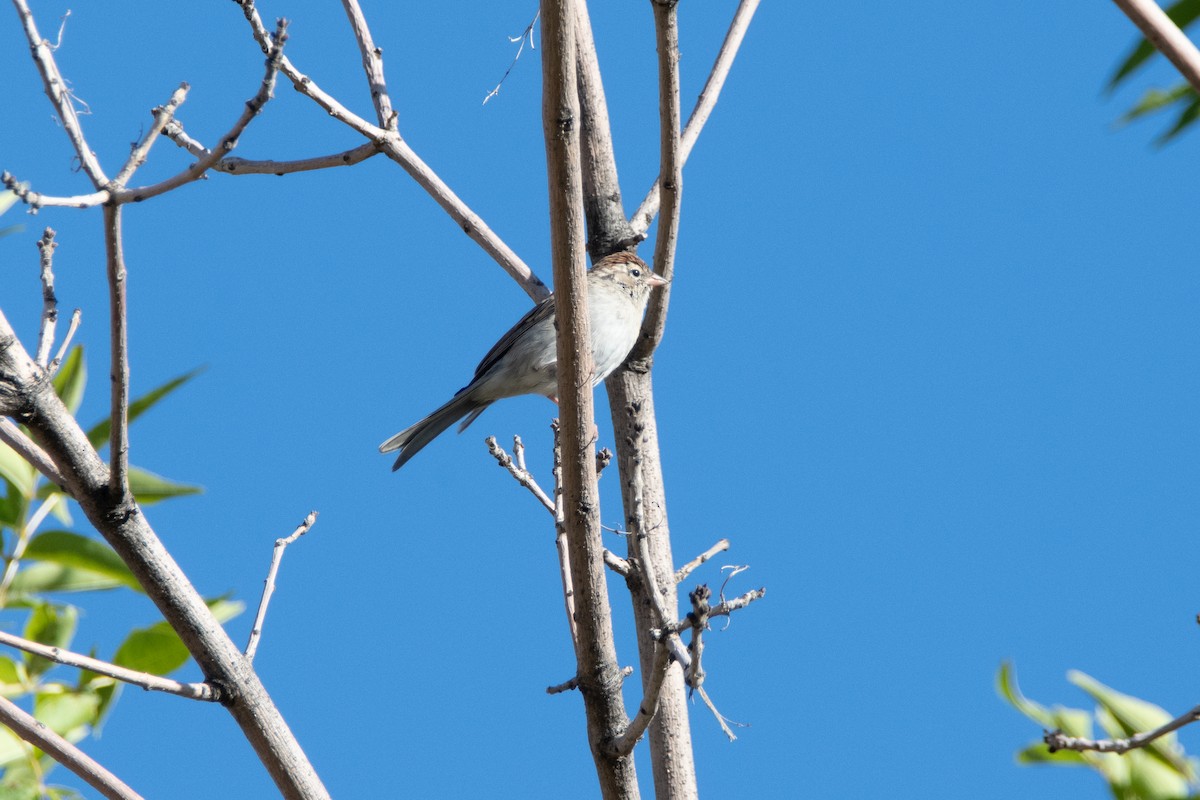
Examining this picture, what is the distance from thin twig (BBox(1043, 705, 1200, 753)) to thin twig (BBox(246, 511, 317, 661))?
192 centimetres

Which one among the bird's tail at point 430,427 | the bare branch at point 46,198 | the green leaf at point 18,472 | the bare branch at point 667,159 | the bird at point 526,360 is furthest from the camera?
the bird's tail at point 430,427

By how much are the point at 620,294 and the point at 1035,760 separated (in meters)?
4.10

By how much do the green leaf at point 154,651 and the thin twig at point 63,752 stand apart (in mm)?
272

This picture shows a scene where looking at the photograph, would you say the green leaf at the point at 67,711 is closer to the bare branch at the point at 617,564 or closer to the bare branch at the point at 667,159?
the bare branch at the point at 617,564

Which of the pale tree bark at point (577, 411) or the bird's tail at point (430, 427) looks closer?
the pale tree bark at point (577, 411)

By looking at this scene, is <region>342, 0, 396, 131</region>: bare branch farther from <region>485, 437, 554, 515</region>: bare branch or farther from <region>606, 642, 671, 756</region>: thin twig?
<region>606, 642, 671, 756</region>: thin twig

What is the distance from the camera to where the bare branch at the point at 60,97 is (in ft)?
7.02

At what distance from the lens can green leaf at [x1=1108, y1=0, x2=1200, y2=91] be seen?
201 centimetres

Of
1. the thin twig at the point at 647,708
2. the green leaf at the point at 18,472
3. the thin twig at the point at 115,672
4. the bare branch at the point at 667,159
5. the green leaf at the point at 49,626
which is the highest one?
the bare branch at the point at 667,159

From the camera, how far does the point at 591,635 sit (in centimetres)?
331

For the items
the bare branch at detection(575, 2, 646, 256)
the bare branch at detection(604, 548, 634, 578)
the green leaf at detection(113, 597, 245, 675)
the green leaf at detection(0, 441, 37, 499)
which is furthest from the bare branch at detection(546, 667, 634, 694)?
the bare branch at detection(575, 2, 646, 256)

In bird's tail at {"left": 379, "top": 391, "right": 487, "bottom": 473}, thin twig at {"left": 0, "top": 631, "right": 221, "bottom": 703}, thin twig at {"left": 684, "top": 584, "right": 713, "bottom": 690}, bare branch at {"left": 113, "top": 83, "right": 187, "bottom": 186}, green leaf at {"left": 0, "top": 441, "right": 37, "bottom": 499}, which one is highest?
bird's tail at {"left": 379, "top": 391, "right": 487, "bottom": 473}

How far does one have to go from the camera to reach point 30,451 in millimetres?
2766

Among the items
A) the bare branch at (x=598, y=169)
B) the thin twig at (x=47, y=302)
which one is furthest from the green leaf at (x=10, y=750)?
the bare branch at (x=598, y=169)
